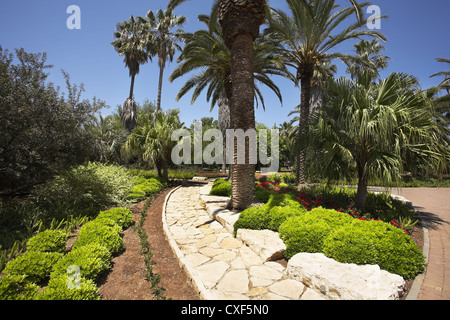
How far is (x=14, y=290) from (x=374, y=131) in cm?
768

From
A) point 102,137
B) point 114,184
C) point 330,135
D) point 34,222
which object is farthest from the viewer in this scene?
point 102,137

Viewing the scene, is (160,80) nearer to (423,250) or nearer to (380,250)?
(380,250)

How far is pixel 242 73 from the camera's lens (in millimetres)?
6574

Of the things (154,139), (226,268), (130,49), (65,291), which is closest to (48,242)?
(65,291)

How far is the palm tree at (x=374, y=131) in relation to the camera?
5.34m

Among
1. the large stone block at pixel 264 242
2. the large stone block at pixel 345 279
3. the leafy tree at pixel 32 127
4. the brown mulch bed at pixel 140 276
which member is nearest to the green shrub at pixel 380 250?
the large stone block at pixel 345 279

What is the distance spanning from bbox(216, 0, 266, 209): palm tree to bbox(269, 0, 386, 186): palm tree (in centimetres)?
251

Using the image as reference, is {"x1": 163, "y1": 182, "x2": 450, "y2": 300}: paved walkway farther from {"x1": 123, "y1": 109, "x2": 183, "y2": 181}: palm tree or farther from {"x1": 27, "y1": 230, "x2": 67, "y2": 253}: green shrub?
{"x1": 123, "y1": 109, "x2": 183, "y2": 181}: palm tree

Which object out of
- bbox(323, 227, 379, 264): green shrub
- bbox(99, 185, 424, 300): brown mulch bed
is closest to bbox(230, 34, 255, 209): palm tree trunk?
bbox(99, 185, 424, 300): brown mulch bed

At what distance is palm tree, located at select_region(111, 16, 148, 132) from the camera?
23.3 meters

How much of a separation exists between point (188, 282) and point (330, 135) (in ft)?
18.6

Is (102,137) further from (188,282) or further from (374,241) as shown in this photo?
(374,241)
